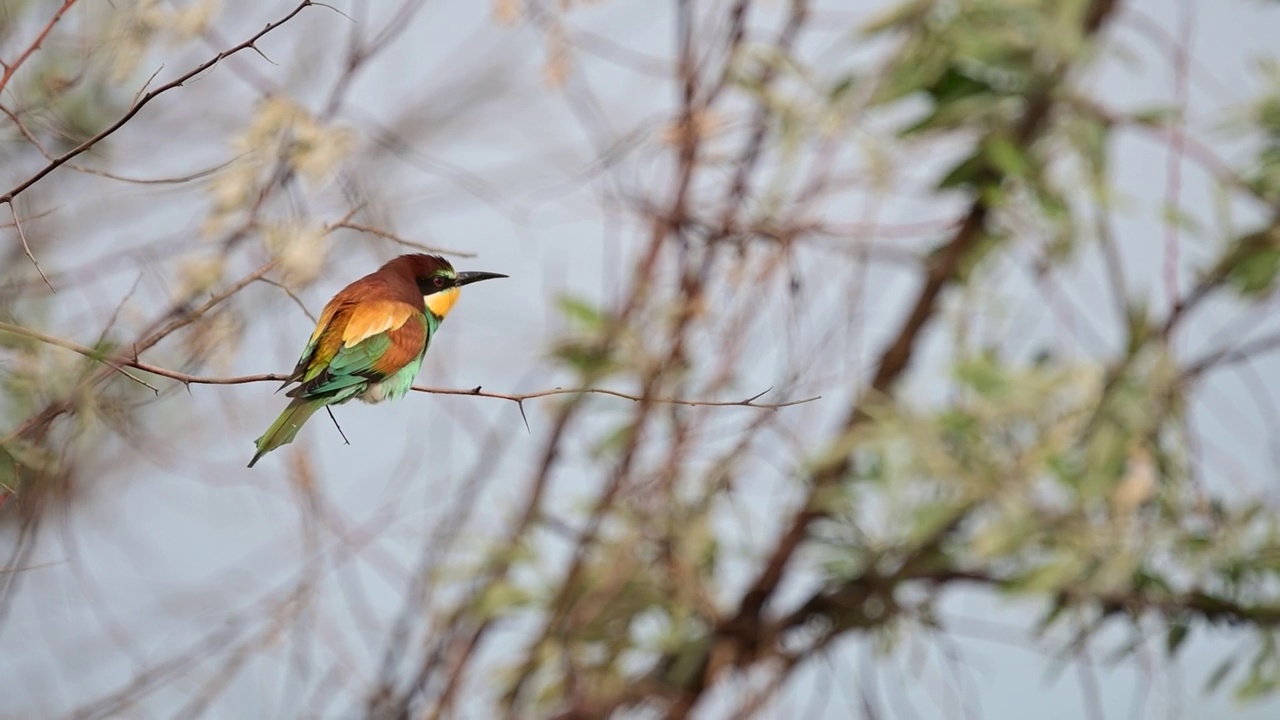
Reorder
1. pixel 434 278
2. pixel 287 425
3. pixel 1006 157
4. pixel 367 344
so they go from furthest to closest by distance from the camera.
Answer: pixel 1006 157 → pixel 434 278 → pixel 367 344 → pixel 287 425

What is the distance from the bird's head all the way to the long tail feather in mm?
154

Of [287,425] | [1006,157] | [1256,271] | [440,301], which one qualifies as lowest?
[287,425]

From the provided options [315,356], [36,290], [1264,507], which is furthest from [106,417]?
[1264,507]

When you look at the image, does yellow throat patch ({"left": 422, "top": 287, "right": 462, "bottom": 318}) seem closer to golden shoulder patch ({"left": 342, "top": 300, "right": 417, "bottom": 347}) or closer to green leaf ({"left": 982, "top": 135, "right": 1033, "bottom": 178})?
golden shoulder patch ({"left": 342, "top": 300, "right": 417, "bottom": 347})

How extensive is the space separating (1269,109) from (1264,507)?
39cm

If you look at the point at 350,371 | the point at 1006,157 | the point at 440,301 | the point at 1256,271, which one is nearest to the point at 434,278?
the point at 440,301

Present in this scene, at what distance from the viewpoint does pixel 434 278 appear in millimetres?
745

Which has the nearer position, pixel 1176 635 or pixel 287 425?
pixel 287 425

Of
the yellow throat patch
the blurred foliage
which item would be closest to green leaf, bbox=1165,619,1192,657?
the blurred foliage

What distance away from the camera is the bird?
1.98ft

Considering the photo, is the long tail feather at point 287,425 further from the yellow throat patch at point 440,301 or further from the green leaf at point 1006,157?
the green leaf at point 1006,157

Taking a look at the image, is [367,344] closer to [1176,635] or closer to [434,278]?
[434,278]

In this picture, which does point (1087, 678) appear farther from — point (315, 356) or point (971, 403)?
point (315, 356)

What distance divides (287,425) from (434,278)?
22 cm
